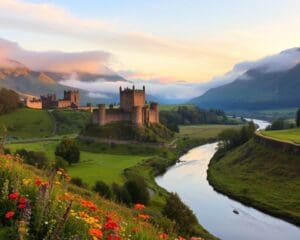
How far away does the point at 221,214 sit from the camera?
2218 inches

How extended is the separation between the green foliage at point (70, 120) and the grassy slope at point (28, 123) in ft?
9.42

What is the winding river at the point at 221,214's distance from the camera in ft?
158

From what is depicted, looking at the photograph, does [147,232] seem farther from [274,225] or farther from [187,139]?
[187,139]

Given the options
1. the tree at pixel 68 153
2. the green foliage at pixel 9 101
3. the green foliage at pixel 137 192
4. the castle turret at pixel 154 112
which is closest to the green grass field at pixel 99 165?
the tree at pixel 68 153

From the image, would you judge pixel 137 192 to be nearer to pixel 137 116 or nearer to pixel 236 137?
pixel 236 137

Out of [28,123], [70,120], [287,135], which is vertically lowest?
[287,135]

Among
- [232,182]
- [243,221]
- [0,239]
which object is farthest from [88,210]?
[232,182]

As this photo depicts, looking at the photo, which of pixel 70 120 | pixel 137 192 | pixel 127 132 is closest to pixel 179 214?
pixel 137 192

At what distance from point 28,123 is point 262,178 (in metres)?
97.7

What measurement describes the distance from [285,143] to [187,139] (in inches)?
2482

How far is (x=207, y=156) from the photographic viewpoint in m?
115

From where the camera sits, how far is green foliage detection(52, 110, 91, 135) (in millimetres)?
153500

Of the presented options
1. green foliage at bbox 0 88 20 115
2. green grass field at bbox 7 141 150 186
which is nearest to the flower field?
green grass field at bbox 7 141 150 186

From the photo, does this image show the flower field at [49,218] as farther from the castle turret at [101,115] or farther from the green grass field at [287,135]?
the castle turret at [101,115]
